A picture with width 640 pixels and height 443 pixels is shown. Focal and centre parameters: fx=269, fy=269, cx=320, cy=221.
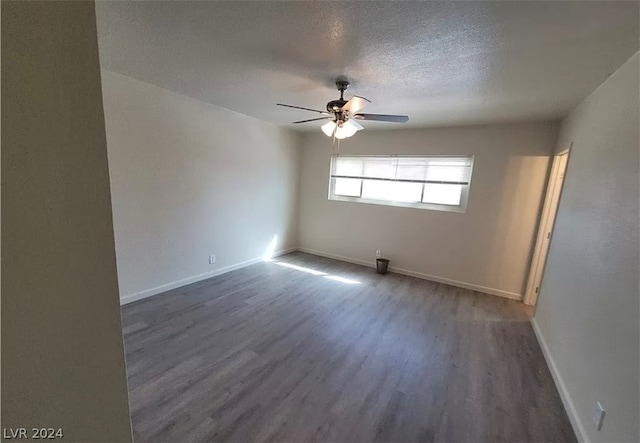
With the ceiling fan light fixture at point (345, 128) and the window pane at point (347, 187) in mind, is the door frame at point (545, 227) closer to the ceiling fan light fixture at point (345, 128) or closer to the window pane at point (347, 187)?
the ceiling fan light fixture at point (345, 128)

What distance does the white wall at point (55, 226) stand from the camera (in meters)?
0.53

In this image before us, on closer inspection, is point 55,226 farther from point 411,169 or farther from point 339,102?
point 411,169

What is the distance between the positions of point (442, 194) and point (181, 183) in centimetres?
366

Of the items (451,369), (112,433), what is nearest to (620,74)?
(451,369)

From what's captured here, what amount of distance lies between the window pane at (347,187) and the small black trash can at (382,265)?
1.24m

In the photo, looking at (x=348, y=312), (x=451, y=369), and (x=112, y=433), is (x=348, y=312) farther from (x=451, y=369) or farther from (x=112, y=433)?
(x=112, y=433)

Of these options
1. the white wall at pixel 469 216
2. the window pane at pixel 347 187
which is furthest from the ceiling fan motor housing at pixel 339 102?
the window pane at pixel 347 187

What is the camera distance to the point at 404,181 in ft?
14.4

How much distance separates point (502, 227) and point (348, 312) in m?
2.46

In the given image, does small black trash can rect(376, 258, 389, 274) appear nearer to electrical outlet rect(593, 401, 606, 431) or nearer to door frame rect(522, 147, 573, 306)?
door frame rect(522, 147, 573, 306)

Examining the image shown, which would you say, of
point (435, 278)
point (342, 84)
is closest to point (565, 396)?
point (435, 278)

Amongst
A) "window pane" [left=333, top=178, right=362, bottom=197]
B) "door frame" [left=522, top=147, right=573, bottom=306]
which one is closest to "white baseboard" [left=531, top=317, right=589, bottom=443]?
"door frame" [left=522, top=147, right=573, bottom=306]

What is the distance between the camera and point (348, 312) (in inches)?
122

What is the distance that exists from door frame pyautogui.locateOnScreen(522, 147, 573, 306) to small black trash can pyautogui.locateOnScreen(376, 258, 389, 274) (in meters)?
1.87
